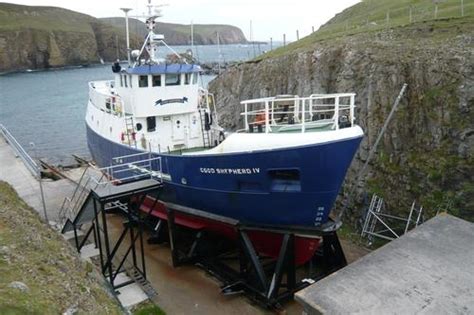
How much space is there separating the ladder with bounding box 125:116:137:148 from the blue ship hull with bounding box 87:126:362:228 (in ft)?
11.9

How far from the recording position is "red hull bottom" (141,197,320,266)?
13.4 meters

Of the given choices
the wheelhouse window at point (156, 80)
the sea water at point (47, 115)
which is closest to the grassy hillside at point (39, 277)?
the wheelhouse window at point (156, 80)

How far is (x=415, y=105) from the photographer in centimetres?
1634

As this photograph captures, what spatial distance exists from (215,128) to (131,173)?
13.8 ft

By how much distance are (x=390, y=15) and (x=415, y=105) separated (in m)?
15.8

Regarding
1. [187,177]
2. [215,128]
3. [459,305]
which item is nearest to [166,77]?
[215,128]

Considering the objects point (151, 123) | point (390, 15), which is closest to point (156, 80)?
point (151, 123)

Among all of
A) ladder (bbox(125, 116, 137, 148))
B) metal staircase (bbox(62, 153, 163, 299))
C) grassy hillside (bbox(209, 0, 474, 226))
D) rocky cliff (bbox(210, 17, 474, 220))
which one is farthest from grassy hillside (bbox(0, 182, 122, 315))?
rocky cliff (bbox(210, 17, 474, 220))

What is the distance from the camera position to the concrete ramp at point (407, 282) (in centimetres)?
905

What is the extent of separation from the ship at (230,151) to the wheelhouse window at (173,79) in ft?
0.14

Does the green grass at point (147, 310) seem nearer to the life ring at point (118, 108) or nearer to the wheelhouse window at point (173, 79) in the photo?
the life ring at point (118, 108)

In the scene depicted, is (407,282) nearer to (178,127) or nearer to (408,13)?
(178,127)

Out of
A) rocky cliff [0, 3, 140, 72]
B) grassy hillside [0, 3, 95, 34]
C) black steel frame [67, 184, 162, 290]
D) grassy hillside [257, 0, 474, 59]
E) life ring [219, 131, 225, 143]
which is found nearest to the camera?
black steel frame [67, 184, 162, 290]

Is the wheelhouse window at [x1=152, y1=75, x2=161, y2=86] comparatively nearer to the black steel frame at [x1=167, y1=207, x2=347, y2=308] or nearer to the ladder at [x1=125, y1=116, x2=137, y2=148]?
the ladder at [x1=125, y1=116, x2=137, y2=148]
